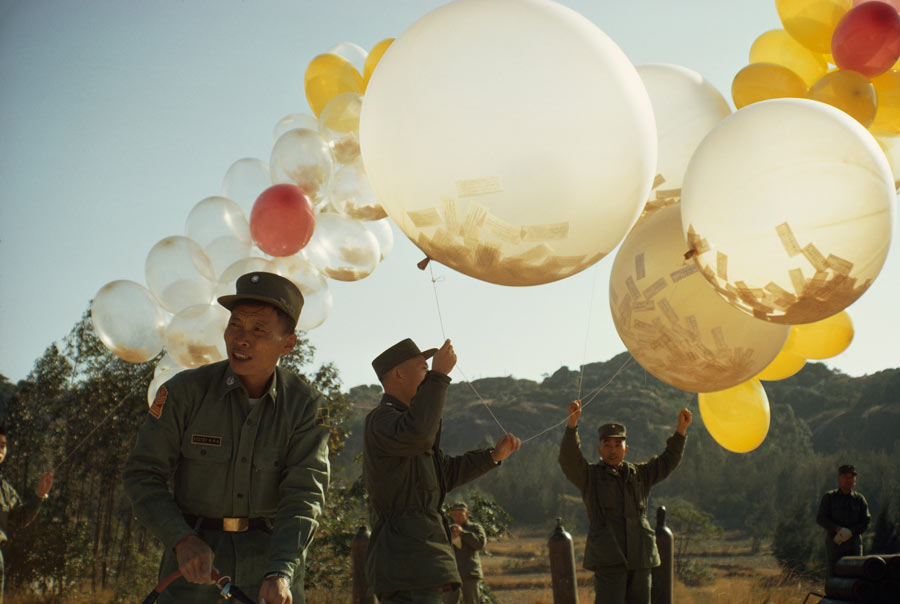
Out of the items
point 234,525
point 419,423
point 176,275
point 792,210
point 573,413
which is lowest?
point 234,525

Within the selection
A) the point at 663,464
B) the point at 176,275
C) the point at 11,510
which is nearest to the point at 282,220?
the point at 176,275

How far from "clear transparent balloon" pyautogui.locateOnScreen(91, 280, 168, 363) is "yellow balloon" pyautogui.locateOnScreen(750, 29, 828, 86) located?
3255 millimetres

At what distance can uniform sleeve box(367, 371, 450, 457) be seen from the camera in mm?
2623

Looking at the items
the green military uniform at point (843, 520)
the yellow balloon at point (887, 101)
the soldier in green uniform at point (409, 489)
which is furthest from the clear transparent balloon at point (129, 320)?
the green military uniform at point (843, 520)

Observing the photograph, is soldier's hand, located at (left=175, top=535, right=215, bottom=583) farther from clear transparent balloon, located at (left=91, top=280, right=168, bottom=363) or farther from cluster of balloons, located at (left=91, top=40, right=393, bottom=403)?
clear transparent balloon, located at (left=91, top=280, right=168, bottom=363)

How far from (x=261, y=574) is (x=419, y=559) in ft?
2.48

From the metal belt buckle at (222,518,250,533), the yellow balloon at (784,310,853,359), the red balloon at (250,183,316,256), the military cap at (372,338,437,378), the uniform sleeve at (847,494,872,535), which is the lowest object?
the uniform sleeve at (847,494,872,535)

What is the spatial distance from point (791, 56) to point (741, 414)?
67.4 inches

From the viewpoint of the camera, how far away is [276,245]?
3.94 meters

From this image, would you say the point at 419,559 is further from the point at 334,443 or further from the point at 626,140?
the point at 334,443

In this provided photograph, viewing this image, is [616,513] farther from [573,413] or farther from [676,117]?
[676,117]

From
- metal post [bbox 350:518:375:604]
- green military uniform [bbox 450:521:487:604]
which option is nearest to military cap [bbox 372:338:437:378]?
metal post [bbox 350:518:375:604]

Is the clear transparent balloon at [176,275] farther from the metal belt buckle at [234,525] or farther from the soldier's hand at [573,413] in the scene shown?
the metal belt buckle at [234,525]

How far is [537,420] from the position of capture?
28203 millimetres
